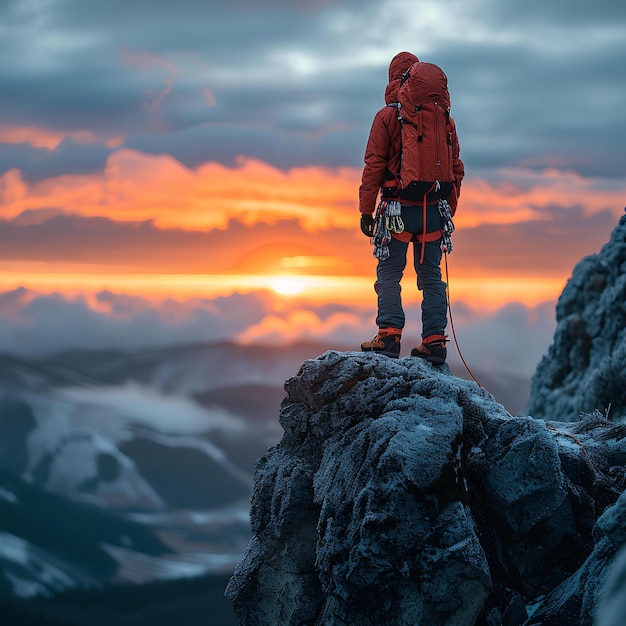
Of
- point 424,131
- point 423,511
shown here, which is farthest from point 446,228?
point 423,511

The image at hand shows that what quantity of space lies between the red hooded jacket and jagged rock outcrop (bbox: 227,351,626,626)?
3.39 metres

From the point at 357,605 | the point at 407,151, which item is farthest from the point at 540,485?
the point at 407,151

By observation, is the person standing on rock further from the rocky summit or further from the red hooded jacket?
the rocky summit

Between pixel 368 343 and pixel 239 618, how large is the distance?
543 cm

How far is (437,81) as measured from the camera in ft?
43.2

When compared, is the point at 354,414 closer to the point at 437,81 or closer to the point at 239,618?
the point at 239,618

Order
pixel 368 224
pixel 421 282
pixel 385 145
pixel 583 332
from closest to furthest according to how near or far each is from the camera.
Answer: pixel 385 145 < pixel 368 224 < pixel 421 282 < pixel 583 332

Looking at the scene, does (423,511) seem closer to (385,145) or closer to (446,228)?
(446,228)

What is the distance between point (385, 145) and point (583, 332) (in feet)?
61.9

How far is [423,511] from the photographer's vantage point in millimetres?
9977

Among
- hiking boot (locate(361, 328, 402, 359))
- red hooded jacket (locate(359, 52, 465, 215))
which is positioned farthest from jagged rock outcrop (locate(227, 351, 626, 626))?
red hooded jacket (locate(359, 52, 465, 215))

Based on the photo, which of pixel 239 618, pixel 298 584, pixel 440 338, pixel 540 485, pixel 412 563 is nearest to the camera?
pixel 412 563

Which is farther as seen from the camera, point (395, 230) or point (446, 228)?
point (446, 228)

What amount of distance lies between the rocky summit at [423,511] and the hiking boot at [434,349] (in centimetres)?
118
